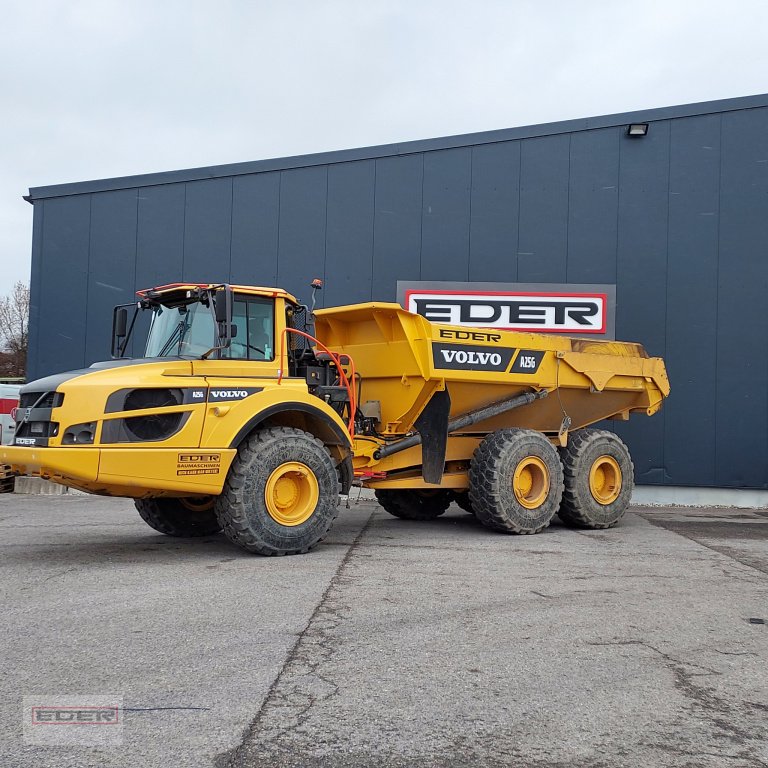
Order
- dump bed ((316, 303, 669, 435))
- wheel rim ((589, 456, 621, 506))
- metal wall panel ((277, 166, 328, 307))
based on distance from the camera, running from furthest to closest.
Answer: metal wall panel ((277, 166, 328, 307)) → wheel rim ((589, 456, 621, 506)) → dump bed ((316, 303, 669, 435))

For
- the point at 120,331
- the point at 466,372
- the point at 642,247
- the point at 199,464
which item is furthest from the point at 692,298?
the point at 199,464

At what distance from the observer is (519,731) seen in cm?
324

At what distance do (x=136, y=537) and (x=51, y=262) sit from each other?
856 cm

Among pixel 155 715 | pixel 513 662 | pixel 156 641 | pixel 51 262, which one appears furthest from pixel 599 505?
pixel 51 262

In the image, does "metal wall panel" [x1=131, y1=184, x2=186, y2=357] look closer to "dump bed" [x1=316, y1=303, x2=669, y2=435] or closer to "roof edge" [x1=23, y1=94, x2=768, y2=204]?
"roof edge" [x1=23, y1=94, x2=768, y2=204]

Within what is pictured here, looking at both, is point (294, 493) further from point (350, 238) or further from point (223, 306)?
point (350, 238)

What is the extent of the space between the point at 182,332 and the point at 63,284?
888cm

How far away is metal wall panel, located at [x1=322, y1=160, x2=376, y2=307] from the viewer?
1430 centimetres

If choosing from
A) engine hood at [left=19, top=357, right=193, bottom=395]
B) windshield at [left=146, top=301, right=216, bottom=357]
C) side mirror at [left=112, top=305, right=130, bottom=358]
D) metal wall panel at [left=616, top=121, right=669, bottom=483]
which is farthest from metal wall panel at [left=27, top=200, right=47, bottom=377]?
metal wall panel at [left=616, top=121, right=669, bottom=483]

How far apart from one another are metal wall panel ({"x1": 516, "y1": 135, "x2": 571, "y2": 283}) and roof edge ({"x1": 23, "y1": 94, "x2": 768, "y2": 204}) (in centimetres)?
32

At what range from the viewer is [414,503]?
10.7 metres

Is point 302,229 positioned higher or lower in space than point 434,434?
higher

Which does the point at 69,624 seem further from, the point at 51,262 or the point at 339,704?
the point at 51,262

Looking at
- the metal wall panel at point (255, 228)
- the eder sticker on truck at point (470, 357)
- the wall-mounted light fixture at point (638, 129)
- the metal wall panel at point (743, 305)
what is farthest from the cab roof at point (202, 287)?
the metal wall panel at point (743, 305)
